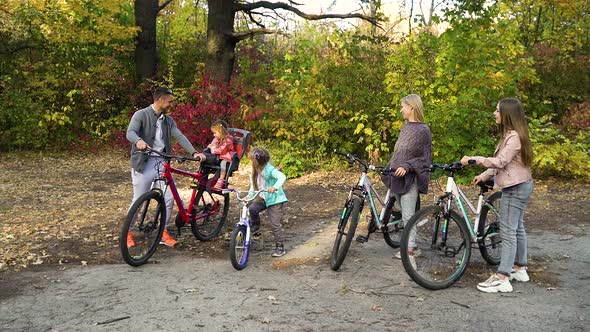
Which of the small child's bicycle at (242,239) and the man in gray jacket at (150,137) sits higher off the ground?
the man in gray jacket at (150,137)

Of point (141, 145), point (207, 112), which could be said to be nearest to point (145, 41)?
point (207, 112)

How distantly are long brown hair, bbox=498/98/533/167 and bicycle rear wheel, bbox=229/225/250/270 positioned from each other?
2638 millimetres

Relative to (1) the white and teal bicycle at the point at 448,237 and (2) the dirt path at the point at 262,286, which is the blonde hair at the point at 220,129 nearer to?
(2) the dirt path at the point at 262,286

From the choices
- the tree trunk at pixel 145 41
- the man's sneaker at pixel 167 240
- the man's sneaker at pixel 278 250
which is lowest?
the man's sneaker at pixel 167 240

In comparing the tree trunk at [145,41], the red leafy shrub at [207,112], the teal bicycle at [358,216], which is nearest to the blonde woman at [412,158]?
the teal bicycle at [358,216]

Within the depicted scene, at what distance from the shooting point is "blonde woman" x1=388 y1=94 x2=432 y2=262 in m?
5.54

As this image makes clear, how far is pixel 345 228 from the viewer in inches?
214

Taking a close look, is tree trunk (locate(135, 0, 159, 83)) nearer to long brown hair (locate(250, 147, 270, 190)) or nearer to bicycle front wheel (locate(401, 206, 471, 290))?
long brown hair (locate(250, 147, 270, 190))

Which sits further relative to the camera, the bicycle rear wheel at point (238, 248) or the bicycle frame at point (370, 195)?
the bicycle frame at point (370, 195)

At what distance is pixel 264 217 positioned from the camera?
7816mm

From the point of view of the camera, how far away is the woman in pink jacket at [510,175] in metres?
4.82

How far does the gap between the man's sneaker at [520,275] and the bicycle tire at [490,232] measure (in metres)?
0.38

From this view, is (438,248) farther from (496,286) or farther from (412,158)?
(412,158)

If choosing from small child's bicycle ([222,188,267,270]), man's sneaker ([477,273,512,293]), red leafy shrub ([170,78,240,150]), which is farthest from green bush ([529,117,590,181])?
red leafy shrub ([170,78,240,150])
